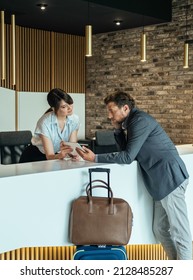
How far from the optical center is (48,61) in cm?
875

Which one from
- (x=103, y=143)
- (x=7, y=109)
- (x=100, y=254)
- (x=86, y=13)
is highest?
(x=86, y=13)

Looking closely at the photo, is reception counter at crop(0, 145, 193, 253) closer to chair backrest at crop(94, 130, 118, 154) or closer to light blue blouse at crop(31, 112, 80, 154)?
light blue blouse at crop(31, 112, 80, 154)

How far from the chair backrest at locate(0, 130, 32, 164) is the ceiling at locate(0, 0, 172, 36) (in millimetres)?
2266

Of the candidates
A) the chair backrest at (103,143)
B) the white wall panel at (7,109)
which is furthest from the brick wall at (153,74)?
the chair backrest at (103,143)

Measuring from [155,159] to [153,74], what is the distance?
5161mm

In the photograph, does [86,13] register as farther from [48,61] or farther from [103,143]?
[103,143]

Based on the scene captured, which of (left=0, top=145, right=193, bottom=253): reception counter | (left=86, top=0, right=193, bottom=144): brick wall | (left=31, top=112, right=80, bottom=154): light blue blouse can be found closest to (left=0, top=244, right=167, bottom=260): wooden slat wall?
(left=0, top=145, right=193, bottom=253): reception counter

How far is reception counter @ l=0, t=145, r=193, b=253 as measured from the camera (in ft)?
9.00

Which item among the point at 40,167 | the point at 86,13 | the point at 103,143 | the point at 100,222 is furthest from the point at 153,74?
the point at 100,222

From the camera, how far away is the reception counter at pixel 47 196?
2.74 meters

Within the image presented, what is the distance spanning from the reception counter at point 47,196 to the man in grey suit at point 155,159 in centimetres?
11

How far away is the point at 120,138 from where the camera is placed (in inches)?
139

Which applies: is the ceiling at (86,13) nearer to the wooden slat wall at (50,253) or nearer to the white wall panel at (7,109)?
the white wall panel at (7,109)
